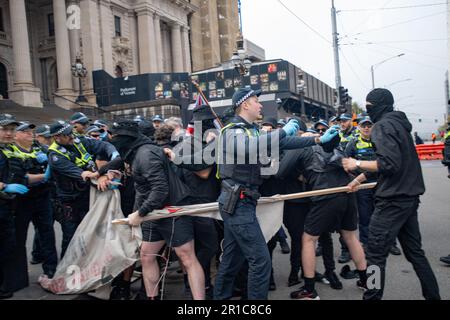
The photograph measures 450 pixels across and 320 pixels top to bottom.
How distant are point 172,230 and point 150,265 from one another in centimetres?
53

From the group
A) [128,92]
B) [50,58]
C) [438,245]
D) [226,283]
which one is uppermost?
[50,58]

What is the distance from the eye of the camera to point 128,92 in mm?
33812

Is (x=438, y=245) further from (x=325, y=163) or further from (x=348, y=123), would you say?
(x=325, y=163)

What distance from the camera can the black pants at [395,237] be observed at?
11.8ft

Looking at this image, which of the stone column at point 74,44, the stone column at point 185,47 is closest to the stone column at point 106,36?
the stone column at point 74,44

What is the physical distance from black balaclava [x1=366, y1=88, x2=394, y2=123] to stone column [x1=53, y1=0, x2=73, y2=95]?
32267 millimetres

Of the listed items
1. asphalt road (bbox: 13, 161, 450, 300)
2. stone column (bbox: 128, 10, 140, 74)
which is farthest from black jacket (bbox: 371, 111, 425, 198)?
stone column (bbox: 128, 10, 140, 74)

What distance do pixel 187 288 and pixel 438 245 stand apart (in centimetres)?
412

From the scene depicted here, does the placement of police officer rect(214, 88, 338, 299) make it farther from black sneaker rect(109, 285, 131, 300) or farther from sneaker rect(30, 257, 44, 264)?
sneaker rect(30, 257, 44, 264)

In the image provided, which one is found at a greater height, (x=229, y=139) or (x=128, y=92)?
A: (x=128, y=92)

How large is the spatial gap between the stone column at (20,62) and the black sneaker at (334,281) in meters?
27.2

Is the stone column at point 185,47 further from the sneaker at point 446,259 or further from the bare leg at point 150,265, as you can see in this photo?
the bare leg at point 150,265
